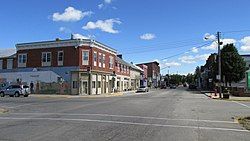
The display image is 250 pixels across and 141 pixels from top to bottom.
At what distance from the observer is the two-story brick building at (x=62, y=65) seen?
54094 millimetres

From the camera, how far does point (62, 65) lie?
5509cm

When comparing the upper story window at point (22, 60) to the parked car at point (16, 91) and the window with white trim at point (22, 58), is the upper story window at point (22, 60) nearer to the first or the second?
the window with white trim at point (22, 58)

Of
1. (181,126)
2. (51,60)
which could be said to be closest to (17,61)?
(51,60)

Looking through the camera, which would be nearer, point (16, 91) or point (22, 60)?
point (16, 91)

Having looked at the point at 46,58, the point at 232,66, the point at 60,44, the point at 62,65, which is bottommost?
the point at 62,65

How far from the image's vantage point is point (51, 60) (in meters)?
56.1

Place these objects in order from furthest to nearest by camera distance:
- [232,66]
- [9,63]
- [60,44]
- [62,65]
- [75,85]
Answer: [232,66] < [9,63] < [60,44] < [62,65] < [75,85]

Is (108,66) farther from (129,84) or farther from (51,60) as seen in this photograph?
(129,84)

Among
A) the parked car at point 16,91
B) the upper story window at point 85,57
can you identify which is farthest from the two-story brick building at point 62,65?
the parked car at point 16,91

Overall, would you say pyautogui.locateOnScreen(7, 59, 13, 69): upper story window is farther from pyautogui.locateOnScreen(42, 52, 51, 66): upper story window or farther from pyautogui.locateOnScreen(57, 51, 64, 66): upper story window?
pyautogui.locateOnScreen(57, 51, 64, 66): upper story window

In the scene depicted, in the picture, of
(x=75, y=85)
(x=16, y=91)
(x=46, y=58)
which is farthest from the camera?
(x=46, y=58)

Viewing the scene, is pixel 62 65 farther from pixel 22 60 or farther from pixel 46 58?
pixel 22 60

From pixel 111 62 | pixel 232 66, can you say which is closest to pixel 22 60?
pixel 111 62

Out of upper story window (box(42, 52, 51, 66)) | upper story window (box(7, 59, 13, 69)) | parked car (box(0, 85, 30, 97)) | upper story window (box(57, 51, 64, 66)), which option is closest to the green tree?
upper story window (box(57, 51, 64, 66))
